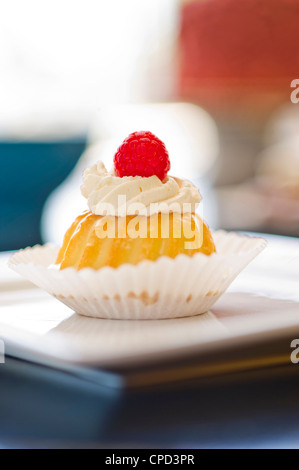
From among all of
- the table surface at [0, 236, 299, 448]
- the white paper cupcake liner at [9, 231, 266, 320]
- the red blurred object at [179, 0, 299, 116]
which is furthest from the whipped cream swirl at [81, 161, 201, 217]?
the red blurred object at [179, 0, 299, 116]

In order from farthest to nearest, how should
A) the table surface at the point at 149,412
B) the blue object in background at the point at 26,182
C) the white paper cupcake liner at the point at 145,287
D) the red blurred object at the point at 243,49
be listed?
the red blurred object at the point at 243,49, the blue object in background at the point at 26,182, the white paper cupcake liner at the point at 145,287, the table surface at the point at 149,412

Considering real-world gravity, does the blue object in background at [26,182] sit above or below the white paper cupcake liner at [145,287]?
above

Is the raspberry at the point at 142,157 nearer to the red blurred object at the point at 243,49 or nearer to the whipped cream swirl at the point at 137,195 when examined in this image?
the whipped cream swirl at the point at 137,195

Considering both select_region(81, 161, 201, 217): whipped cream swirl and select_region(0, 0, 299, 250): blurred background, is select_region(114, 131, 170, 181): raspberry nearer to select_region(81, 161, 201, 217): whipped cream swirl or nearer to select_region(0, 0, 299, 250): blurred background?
select_region(81, 161, 201, 217): whipped cream swirl

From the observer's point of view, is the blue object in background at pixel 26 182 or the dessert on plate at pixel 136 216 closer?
the dessert on plate at pixel 136 216

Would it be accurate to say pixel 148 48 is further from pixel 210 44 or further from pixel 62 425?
pixel 62 425

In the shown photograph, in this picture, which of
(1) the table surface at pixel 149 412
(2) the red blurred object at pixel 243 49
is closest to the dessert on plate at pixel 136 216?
(1) the table surface at pixel 149 412
